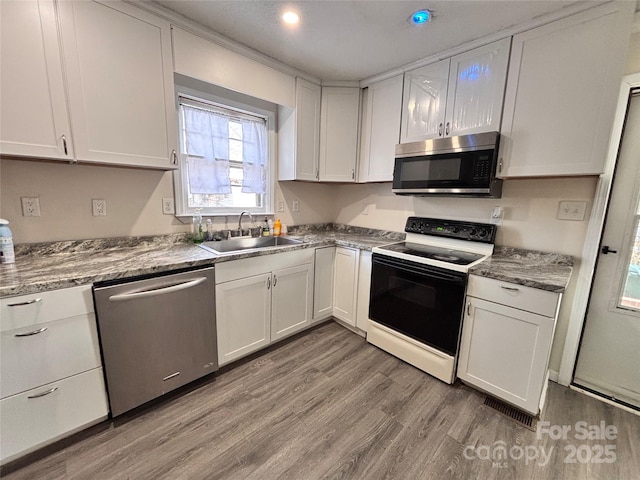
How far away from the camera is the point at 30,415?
122 cm

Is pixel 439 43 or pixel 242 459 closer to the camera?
pixel 242 459

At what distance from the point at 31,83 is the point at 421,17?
2.14m

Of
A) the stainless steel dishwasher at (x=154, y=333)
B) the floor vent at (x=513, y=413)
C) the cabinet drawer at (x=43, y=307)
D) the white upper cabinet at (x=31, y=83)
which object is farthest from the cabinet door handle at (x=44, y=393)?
the floor vent at (x=513, y=413)

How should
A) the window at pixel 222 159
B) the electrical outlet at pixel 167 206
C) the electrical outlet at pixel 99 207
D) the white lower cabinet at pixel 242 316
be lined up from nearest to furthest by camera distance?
the electrical outlet at pixel 99 207
the white lower cabinet at pixel 242 316
the electrical outlet at pixel 167 206
the window at pixel 222 159

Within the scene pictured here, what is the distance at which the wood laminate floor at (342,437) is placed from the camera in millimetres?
1286

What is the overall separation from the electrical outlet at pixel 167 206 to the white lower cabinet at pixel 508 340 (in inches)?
87.7

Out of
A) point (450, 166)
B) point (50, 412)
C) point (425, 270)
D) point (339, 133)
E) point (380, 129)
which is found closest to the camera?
point (50, 412)

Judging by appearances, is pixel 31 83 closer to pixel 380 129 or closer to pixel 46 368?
pixel 46 368

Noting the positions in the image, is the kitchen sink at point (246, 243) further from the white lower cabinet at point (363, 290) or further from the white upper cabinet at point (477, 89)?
the white upper cabinet at point (477, 89)

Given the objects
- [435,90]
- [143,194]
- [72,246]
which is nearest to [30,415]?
[72,246]

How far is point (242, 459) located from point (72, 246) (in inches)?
64.2

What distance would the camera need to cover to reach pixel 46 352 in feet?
4.05

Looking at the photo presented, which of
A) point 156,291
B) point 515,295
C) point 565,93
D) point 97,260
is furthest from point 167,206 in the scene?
point 565,93

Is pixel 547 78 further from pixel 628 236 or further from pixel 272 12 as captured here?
pixel 272 12
